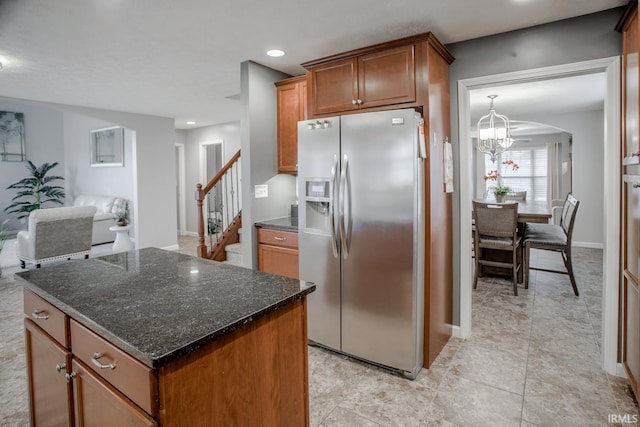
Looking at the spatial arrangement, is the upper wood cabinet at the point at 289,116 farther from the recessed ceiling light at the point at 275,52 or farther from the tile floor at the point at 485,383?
the tile floor at the point at 485,383

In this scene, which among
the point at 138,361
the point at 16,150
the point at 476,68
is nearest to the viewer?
the point at 138,361

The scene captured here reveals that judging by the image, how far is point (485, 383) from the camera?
2.33 meters

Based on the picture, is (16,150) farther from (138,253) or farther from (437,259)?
(437,259)

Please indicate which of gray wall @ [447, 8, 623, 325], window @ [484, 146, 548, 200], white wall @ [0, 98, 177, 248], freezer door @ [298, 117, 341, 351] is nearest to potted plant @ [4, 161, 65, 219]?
white wall @ [0, 98, 177, 248]

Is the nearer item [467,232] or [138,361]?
[138,361]

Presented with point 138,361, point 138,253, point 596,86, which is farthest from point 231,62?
point 596,86

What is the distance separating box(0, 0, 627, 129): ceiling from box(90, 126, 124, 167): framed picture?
2.85 m

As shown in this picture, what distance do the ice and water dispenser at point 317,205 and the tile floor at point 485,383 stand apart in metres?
0.98

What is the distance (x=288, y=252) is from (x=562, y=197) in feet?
24.9

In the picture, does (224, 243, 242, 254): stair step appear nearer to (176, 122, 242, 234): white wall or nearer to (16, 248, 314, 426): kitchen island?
(16, 248, 314, 426): kitchen island

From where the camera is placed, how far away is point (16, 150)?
287 inches

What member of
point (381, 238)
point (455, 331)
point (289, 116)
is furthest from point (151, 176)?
point (455, 331)

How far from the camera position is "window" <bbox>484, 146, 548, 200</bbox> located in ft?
29.2

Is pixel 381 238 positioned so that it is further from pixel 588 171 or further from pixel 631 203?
pixel 588 171
